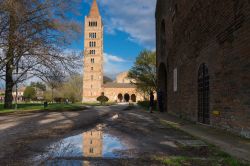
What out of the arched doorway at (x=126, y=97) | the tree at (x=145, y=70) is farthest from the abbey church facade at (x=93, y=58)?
the tree at (x=145, y=70)

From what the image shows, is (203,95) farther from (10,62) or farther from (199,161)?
(10,62)

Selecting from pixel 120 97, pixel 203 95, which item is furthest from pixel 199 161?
pixel 120 97

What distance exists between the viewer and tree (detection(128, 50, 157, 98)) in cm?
4262

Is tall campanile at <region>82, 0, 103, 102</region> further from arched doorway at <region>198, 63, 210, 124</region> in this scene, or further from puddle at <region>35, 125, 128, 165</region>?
puddle at <region>35, 125, 128, 165</region>

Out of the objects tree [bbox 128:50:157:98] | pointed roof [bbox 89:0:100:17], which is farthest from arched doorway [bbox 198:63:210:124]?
pointed roof [bbox 89:0:100:17]

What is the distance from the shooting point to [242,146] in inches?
267

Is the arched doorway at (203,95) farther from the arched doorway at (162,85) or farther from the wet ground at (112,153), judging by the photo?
the arched doorway at (162,85)

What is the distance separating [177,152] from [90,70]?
83943 mm

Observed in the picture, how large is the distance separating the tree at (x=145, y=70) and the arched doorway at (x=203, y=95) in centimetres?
2909

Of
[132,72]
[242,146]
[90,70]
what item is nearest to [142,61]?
[132,72]

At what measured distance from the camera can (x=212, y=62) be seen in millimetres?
11188

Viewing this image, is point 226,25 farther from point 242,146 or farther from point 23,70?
point 23,70

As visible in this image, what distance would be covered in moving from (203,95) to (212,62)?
6.54 feet

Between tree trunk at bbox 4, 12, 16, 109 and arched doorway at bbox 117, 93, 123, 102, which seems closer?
tree trunk at bbox 4, 12, 16, 109
